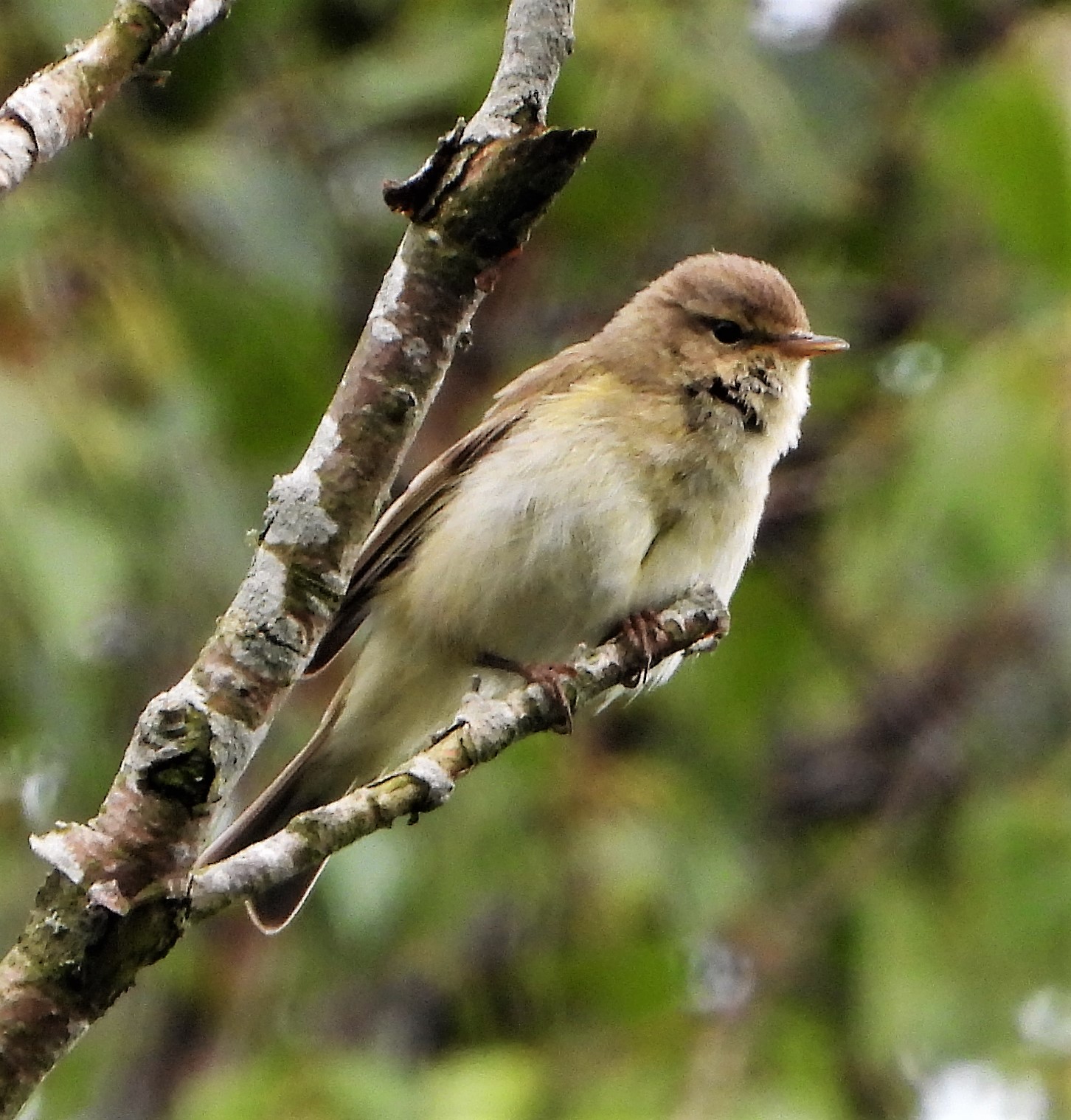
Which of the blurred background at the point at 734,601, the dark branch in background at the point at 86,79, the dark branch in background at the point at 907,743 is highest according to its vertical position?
the dark branch in background at the point at 86,79

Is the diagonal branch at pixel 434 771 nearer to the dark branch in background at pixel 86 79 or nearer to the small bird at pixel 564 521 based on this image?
the small bird at pixel 564 521

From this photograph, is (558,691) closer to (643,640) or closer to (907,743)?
(643,640)

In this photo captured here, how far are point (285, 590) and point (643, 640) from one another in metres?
1.28

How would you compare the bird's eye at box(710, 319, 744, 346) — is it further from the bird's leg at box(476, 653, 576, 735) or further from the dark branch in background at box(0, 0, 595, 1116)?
the dark branch in background at box(0, 0, 595, 1116)

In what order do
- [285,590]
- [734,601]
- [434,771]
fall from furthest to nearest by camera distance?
[734,601]
[434,771]
[285,590]

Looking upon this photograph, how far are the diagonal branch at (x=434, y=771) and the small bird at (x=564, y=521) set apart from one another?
0.47 metres

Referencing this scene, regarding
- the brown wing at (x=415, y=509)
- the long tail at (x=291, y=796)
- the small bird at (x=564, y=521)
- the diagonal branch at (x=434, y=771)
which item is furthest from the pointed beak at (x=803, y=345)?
the long tail at (x=291, y=796)

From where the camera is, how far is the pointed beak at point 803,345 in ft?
13.8

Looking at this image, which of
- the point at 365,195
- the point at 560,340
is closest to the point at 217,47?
the point at 365,195

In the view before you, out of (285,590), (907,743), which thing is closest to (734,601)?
(907,743)

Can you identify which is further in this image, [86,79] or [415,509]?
[415,509]

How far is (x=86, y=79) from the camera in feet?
7.06

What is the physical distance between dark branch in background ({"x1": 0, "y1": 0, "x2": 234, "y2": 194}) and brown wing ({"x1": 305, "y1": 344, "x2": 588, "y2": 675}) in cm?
189

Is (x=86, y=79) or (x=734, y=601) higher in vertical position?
(x=86, y=79)
